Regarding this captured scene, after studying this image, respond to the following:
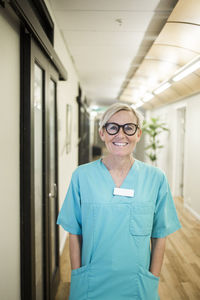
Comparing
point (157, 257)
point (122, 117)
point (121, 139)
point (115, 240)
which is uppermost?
point (122, 117)

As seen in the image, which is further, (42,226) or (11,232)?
(42,226)

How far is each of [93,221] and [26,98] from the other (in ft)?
2.84

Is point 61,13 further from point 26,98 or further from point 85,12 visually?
point 26,98

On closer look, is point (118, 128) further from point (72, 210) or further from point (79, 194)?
point (72, 210)

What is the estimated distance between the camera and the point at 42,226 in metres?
2.10

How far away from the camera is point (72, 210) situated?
1411mm

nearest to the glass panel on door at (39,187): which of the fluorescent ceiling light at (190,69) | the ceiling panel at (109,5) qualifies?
the ceiling panel at (109,5)

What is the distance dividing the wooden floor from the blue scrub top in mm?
1457

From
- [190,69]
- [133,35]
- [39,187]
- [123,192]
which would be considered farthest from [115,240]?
[190,69]

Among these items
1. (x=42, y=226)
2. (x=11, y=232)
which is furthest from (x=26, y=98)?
(x=42, y=226)

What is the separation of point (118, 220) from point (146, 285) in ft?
1.28

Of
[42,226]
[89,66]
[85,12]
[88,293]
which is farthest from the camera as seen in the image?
[89,66]

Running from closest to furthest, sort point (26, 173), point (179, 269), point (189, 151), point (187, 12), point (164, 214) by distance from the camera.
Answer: point (164, 214)
point (26, 173)
point (187, 12)
point (179, 269)
point (189, 151)

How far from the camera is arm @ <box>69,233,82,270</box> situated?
4.65ft
